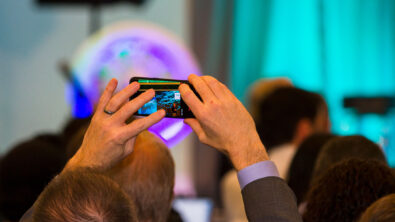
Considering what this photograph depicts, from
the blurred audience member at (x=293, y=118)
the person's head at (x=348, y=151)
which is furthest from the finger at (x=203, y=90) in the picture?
the blurred audience member at (x=293, y=118)

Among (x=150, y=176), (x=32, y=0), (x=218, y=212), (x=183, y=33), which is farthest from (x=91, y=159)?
(x=32, y=0)

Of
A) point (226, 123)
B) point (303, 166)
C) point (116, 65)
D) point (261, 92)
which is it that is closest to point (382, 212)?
point (226, 123)

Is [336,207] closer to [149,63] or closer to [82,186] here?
[82,186]

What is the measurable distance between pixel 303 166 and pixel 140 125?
880mm

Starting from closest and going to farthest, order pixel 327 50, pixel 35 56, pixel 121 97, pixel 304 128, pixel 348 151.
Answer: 1. pixel 121 97
2. pixel 348 151
3. pixel 304 128
4. pixel 327 50
5. pixel 35 56

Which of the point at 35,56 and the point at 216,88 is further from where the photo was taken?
the point at 35,56

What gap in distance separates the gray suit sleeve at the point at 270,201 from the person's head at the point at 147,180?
302 mm

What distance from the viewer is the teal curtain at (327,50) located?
387 centimetres

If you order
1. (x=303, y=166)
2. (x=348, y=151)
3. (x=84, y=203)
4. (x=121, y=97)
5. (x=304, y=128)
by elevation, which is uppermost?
(x=121, y=97)

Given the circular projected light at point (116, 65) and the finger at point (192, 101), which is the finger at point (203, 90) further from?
the circular projected light at point (116, 65)

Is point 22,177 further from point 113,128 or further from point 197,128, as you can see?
point 197,128

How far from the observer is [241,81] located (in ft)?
13.4

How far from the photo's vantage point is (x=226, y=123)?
3.10 ft

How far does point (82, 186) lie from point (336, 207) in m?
0.54
